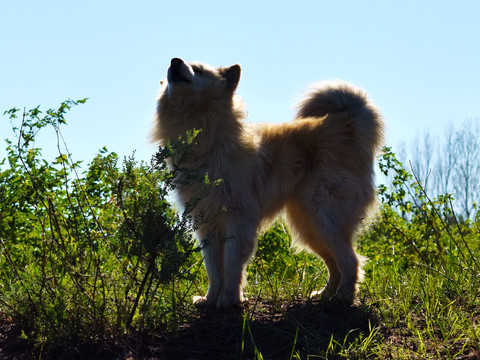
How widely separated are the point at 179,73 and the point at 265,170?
1.11 metres

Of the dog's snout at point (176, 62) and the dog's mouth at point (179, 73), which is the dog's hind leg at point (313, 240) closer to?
the dog's mouth at point (179, 73)

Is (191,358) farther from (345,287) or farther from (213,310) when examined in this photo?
(345,287)

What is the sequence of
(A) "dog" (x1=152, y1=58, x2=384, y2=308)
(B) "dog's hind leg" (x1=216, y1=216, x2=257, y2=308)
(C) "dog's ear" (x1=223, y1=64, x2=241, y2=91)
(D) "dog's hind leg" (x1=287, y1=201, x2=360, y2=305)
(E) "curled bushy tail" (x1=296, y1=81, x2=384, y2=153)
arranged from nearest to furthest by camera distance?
(B) "dog's hind leg" (x1=216, y1=216, x2=257, y2=308) < (A) "dog" (x1=152, y1=58, x2=384, y2=308) < (D) "dog's hind leg" (x1=287, y1=201, x2=360, y2=305) < (C) "dog's ear" (x1=223, y1=64, x2=241, y2=91) < (E) "curled bushy tail" (x1=296, y1=81, x2=384, y2=153)

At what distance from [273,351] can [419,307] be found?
136 centimetres

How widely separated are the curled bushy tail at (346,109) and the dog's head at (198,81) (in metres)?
1.02

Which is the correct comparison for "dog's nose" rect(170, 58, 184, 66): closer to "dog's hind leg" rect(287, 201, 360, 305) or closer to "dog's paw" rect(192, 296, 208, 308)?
"dog's hind leg" rect(287, 201, 360, 305)

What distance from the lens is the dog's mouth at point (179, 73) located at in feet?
15.2

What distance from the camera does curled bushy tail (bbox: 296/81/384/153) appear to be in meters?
5.25

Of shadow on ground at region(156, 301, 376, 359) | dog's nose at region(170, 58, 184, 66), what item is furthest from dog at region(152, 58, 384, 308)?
shadow on ground at region(156, 301, 376, 359)

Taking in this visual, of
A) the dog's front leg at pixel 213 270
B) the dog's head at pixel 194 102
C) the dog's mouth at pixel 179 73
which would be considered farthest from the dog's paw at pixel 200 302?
the dog's mouth at pixel 179 73

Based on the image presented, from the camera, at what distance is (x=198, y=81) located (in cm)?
474

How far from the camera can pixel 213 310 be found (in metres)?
4.35

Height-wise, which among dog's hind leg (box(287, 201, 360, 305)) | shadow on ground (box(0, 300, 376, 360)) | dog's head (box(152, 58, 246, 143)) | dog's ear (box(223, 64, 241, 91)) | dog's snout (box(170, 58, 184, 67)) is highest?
dog's ear (box(223, 64, 241, 91))

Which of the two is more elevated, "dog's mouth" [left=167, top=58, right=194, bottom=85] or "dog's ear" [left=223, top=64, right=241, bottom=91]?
"dog's ear" [left=223, top=64, right=241, bottom=91]
